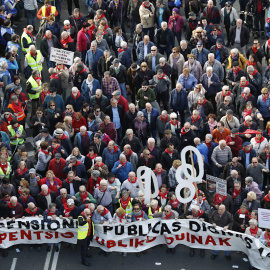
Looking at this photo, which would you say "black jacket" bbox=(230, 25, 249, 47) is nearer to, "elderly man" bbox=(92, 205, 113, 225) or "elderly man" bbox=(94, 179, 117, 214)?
"elderly man" bbox=(94, 179, 117, 214)

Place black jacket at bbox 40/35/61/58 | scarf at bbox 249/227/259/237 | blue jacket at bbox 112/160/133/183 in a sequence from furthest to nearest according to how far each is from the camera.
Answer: black jacket at bbox 40/35/61/58 → blue jacket at bbox 112/160/133/183 → scarf at bbox 249/227/259/237

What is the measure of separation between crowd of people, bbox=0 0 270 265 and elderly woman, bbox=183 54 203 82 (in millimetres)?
30

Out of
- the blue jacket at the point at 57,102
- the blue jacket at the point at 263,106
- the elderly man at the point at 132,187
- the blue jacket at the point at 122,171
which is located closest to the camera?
the elderly man at the point at 132,187

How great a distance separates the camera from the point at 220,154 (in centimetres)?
2808

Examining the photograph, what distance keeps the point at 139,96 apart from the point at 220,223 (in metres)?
5.48

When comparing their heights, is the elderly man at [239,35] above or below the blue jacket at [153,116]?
above

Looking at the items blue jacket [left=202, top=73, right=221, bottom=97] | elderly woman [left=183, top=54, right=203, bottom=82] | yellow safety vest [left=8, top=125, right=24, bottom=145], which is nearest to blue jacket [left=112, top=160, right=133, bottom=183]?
yellow safety vest [left=8, top=125, right=24, bottom=145]

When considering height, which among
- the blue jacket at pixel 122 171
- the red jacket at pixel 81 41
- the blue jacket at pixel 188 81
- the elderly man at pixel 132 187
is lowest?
the elderly man at pixel 132 187

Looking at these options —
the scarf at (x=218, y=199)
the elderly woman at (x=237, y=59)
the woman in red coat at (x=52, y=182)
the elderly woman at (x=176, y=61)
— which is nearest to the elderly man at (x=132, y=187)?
the woman in red coat at (x=52, y=182)

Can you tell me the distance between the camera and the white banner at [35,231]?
2645 cm

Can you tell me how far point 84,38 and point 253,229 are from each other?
984cm

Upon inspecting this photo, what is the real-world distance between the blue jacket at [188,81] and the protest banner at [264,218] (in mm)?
6397

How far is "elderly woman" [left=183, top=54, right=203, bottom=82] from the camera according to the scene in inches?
1222

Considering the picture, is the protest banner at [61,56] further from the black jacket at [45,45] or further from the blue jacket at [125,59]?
the blue jacket at [125,59]
